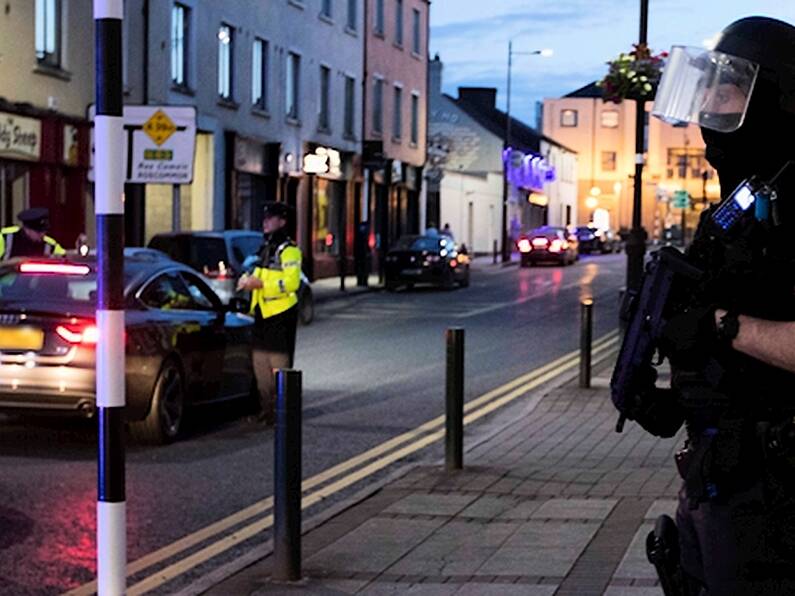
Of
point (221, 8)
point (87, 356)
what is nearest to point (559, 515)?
point (87, 356)

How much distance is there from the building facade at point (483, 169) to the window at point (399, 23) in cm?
556

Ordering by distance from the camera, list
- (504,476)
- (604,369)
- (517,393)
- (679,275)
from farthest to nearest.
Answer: (604,369) < (517,393) < (504,476) < (679,275)

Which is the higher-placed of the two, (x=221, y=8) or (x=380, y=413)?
(x=221, y=8)

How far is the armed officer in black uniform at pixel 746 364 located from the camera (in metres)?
3.23

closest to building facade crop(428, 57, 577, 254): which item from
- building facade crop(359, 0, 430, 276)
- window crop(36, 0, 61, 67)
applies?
building facade crop(359, 0, 430, 276)

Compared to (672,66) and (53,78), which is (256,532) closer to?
(672,66)

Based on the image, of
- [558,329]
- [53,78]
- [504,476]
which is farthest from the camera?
[53,78]

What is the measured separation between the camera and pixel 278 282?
12055 mm

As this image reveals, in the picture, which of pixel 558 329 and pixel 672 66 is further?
pixel 558 329

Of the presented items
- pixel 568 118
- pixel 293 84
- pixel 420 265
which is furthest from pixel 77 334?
pixel 568 118

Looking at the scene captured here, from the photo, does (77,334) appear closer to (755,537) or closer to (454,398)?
(454,398)

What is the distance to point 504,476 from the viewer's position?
941cm

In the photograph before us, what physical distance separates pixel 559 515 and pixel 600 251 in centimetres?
7165

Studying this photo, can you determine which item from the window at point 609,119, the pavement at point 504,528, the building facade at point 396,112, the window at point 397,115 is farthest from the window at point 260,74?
the window at point 609,119
